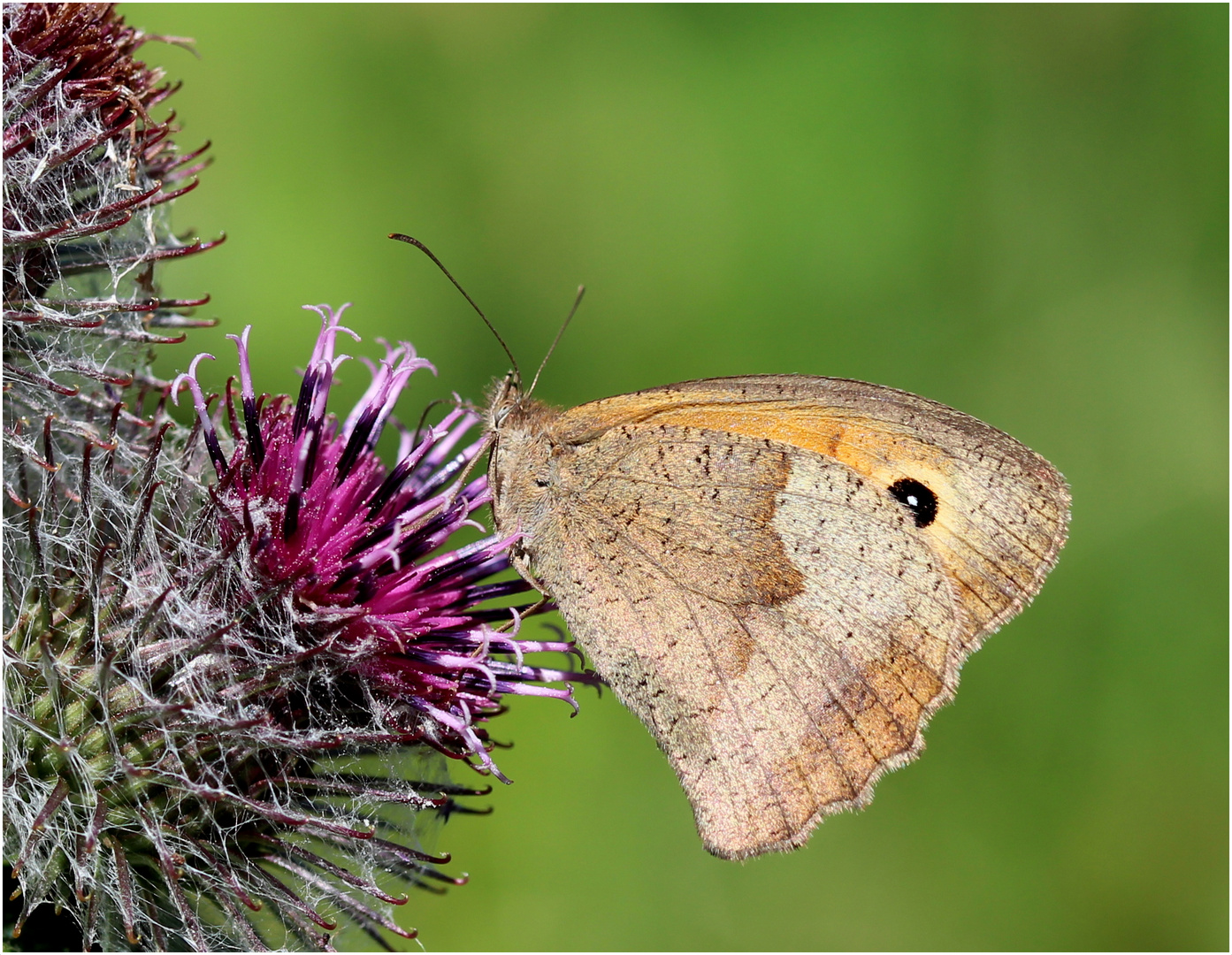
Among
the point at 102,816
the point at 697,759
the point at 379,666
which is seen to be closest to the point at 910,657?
the point at 697,759

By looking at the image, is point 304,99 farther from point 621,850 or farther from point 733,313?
point 621,850

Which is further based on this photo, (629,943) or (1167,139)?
(1167,139)

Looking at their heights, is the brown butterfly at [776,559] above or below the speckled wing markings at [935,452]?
below

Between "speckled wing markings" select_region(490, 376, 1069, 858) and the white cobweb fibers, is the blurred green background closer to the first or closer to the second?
the white cobweb fibers

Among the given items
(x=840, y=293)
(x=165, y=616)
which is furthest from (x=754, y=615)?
(x=840, y=293)

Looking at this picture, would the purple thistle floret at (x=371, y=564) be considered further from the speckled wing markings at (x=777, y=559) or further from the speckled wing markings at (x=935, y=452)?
the speckled wing markings at (x=935, y=452)

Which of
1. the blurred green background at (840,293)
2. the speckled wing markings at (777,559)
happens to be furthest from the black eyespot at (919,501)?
the blurred green background at (840,293)
